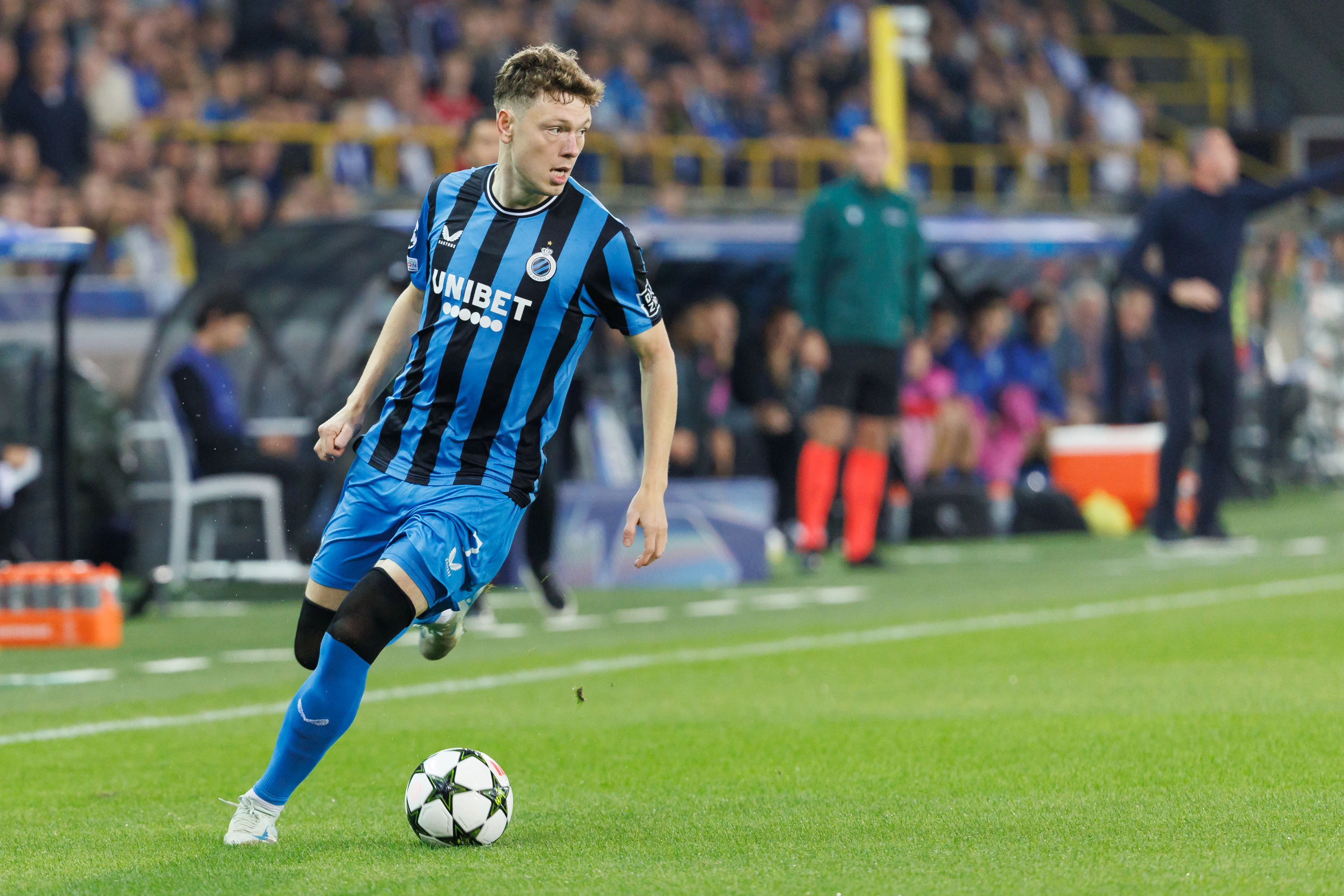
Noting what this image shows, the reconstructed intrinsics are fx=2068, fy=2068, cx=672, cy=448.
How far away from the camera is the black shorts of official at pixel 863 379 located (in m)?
12.6

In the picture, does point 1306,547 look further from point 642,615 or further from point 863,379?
point 642,615

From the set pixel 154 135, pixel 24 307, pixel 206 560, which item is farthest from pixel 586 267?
pixel 154 135

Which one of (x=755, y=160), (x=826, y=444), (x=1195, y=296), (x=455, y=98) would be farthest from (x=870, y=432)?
(x=755, y=160)

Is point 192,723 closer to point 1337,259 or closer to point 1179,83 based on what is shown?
point 1337,259

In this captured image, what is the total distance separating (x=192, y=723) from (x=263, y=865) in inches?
107

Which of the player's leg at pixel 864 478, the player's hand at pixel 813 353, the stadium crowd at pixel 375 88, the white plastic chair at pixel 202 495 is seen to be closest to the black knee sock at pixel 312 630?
the white plastic chair at pixel 202 495

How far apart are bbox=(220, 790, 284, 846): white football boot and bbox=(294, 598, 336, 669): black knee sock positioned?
39cm

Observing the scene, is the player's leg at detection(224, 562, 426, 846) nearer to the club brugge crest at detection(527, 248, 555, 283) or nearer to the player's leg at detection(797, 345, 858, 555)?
the club brugge crest at detection(527, 248, 555, 283)

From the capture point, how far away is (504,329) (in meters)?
5.18

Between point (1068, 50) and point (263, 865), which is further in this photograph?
point (1068, 50)

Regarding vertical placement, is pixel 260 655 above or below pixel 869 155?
below

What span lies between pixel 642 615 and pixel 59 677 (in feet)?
10.3

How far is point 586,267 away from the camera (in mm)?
5191

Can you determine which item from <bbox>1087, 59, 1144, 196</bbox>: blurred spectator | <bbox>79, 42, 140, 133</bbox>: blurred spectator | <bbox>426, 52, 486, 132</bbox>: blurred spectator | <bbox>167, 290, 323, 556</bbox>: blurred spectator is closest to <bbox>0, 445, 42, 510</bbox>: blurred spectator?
<bbox>167, 290, 323, 556</bbox>: blurred spectator
